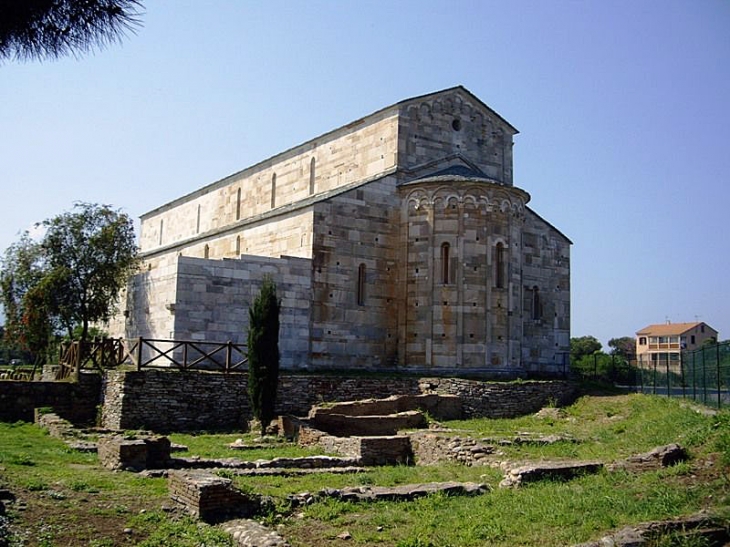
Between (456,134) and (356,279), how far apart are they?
756 cm

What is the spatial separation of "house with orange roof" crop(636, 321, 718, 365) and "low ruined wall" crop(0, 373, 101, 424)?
8154 cm

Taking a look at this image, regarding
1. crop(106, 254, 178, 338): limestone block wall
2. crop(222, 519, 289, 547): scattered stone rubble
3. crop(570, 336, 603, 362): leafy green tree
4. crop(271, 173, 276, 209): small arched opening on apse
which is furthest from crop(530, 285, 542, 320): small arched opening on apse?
crop(570, 336, 603, 362): leafy green tree

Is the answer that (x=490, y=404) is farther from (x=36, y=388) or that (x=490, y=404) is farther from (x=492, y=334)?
(x=36, y=388)

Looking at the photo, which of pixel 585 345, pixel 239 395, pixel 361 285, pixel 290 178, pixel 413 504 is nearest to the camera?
pixel 413 504

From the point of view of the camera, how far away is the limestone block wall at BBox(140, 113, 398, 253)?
2923 cm

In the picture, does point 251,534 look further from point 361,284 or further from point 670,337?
point 670,337

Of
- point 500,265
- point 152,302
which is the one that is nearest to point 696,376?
point 500,265

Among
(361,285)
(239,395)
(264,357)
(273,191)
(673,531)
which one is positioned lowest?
(673,531)

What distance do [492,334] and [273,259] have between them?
8.24 meters

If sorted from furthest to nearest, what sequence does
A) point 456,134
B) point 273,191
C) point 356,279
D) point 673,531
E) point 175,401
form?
point 273,191 < point 456,134 < point 356,279 < point 175,401 < point 673,531

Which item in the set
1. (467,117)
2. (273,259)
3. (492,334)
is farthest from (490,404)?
(467,117)

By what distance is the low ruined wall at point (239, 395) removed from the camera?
812 inches

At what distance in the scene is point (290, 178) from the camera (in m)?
33.8

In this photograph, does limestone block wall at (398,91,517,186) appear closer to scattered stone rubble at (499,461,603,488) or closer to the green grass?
the green grass
